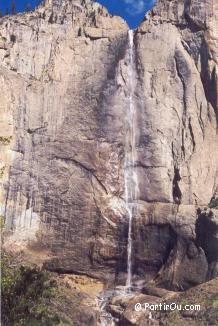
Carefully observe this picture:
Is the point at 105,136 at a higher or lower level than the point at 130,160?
higher

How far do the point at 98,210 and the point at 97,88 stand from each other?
10040mm

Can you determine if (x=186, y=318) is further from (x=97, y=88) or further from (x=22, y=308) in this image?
(x=97, y=88)

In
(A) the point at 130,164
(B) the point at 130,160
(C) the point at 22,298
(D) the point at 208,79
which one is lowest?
(C) the point at 22,298

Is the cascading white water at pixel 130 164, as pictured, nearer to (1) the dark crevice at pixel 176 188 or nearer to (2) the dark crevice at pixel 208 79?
(1) the dark crevice at pixel 176 188

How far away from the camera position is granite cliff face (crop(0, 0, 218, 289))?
139 ft

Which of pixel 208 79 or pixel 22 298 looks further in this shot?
pixel 208 79

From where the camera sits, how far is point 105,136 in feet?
146

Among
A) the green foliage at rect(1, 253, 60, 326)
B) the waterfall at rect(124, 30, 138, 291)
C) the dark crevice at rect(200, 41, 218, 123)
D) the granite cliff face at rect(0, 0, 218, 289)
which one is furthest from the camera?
the dark crevice at rect(200, 41, 218, 123)

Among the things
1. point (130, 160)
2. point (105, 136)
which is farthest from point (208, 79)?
point (105, 136)

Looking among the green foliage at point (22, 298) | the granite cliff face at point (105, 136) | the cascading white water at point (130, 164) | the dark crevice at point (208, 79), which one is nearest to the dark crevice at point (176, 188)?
the granite cliff face at point (105, 136)

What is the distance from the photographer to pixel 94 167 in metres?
44.0

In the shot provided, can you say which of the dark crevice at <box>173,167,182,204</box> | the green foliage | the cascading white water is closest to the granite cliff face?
the dark crevice at <box>173,167,182,204</box>

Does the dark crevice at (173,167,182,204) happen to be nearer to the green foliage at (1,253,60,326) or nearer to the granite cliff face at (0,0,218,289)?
the granite cliff face at (0,0,218,289)

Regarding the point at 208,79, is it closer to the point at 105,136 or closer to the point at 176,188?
the point at 176,188
